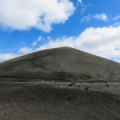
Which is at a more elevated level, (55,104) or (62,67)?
(62,67)

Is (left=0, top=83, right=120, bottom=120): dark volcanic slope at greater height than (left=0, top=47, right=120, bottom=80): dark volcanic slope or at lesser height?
lesser

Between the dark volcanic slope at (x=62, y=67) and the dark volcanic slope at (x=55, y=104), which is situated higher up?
the dark volcanic slope at (x=62, y=67)

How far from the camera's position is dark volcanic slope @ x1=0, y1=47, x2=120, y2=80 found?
7206cm

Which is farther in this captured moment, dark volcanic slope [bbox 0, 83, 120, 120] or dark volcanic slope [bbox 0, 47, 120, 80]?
dark volcanic slope [bbox 0, 47, 120, 80]

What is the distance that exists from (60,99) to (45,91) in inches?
134

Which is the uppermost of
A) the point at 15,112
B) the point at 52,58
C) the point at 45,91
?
the point at 52,58

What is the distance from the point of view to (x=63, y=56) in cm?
9419

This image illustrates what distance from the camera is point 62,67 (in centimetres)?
8038

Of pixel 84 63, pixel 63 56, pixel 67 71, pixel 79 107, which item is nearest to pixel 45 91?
pixel 79 107

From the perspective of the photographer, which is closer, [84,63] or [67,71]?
[67,71]

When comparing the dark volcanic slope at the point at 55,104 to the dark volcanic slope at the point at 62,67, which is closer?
the dark volcanic slope at the point at 55,104

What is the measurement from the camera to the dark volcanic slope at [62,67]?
236 feet

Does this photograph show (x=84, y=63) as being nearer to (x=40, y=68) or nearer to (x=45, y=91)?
(x=40, y=68)

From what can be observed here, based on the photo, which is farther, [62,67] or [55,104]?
[62,67]
